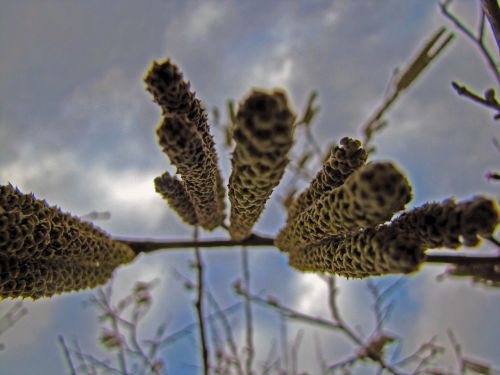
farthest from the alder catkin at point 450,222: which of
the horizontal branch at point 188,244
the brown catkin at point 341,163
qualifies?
the horizontal branch at point 188,244

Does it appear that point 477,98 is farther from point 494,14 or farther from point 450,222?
point 450,222

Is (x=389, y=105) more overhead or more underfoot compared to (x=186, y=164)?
more overhead

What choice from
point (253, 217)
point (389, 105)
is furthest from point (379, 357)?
point (253, 217)

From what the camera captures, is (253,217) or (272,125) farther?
(253,217)

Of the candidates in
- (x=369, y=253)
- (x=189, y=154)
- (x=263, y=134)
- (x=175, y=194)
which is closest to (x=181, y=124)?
(x=189, y=154)

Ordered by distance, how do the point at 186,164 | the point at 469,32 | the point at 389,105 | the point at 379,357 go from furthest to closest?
the point at 379,357
the point at 389,105
the point at 469,32
the point at 186,164

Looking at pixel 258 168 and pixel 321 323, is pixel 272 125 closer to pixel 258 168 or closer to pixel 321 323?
pixel 258 168
